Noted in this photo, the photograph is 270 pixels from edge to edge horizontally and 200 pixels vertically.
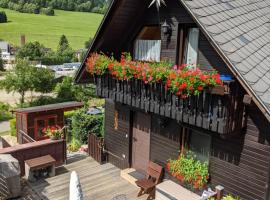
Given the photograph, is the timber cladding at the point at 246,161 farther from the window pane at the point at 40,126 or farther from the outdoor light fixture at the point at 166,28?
the window pane at the point at 40,126

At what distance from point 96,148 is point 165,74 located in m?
6.07

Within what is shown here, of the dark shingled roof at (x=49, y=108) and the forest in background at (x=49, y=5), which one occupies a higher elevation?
the forest in background at (x=49, y=5)

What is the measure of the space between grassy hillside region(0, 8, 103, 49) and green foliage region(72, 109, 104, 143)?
7576 centimetres

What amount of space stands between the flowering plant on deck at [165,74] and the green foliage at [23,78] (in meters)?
19.0

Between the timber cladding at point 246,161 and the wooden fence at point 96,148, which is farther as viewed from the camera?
the wooden fence at point 96,148

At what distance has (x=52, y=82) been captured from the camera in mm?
31109

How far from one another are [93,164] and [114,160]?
889mm

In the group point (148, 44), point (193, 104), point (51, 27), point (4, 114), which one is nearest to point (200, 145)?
point (193, 104)

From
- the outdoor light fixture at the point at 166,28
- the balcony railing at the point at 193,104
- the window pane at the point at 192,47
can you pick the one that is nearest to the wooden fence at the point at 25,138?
the balcony railing at the point at 193,104

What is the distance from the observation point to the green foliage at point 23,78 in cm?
2773

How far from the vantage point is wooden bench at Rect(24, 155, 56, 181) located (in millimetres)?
11016

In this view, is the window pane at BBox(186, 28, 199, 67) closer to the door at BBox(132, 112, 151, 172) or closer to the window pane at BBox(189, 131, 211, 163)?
the window pane at BBox(189, 131, 211, 163)

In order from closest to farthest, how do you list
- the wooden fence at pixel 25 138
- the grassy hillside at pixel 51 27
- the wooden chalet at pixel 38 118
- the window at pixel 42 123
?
the wooden fence at pixel 25 138
the wooden chalet at pixel 38 118
the window at pixel 42 123
the grassy hillside at pixel 51 27

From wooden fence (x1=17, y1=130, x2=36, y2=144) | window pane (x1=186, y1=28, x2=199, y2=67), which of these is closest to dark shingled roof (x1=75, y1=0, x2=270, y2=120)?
window pane (x1=186, y1=28, x2=199, y2=67)
